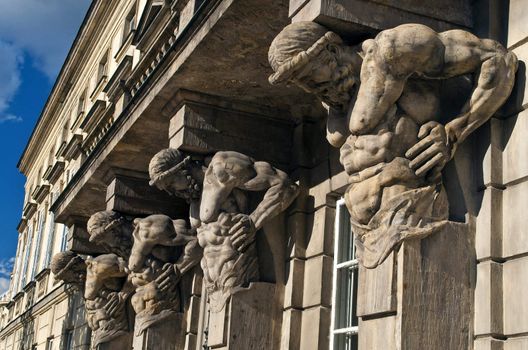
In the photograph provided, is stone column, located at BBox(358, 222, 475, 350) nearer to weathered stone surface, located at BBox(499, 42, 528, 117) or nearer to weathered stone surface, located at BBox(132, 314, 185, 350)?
weathered stone surface, located at BBox(499, 42, 528, 117)

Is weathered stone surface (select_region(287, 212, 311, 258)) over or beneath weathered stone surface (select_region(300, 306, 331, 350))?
over

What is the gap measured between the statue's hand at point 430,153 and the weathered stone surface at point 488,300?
0.59 meters

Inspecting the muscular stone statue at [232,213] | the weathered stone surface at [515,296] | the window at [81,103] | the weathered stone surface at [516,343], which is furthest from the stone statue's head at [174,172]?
the window at [81,103]

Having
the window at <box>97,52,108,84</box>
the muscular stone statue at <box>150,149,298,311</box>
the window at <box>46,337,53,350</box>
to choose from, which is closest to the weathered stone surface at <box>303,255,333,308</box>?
the muscular stone statue at <box>150,149,298,311</box>

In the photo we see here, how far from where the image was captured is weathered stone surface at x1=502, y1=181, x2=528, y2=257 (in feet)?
15.1

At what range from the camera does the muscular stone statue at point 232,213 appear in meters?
6.95

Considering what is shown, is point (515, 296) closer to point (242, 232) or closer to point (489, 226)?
point (489, 226)

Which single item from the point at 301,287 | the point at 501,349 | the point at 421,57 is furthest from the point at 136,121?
the point at 501,349

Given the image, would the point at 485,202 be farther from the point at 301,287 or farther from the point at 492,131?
the point at 301,287

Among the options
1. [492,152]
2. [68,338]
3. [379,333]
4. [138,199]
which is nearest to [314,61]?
[492,152]

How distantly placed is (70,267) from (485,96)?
8193mm

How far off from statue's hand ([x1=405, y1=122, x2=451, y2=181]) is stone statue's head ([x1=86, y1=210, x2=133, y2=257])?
Answer: 512cm

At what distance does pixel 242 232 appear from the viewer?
23.0ft

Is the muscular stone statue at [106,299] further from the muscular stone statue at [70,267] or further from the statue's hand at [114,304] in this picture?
the muscular stone statue at [70,267]
